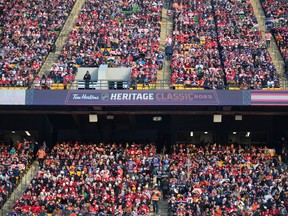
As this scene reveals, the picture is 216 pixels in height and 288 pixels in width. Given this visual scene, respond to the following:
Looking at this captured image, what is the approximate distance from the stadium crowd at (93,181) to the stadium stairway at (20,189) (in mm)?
887

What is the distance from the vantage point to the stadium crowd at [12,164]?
37.9 m

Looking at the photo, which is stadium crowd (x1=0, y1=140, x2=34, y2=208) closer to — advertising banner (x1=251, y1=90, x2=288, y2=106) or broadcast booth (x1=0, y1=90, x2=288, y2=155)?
broadcast booth (x1=0, y1=90, x2=288, y2=155)

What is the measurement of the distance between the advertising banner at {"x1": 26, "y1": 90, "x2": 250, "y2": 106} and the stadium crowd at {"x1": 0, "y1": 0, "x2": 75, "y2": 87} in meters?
3.60

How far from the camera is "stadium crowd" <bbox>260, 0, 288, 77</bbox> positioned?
49.5m

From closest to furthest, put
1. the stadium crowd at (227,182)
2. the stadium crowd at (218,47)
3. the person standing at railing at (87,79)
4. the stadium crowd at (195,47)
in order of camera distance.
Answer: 1. the stadium crowd at (227,182)
2. the person standing at railing at (87,79)
3. the stadium crowd at (218,47)
4. the stadium crowd at (195,47)

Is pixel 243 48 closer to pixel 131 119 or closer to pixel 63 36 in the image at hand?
pixel 131 119

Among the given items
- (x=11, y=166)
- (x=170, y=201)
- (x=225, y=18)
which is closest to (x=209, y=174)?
(x=170, y=201)

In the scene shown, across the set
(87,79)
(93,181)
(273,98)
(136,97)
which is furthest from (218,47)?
(93,181)

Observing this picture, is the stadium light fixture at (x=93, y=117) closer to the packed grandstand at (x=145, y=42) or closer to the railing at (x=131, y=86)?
the railing at (x=131, y=86)

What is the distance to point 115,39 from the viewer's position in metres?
49.2

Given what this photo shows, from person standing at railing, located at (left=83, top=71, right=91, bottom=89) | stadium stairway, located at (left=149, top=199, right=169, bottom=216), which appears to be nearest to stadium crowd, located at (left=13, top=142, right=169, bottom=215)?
stadium stairway, located at (left=149, top=199, right=169, bottom=216)

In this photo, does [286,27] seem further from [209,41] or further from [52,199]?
[52,199]

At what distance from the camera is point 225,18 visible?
52375 millimetres

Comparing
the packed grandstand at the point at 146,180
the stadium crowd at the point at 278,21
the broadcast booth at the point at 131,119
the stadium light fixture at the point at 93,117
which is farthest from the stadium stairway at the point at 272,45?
the stadium light fixture at the point at 93,117
